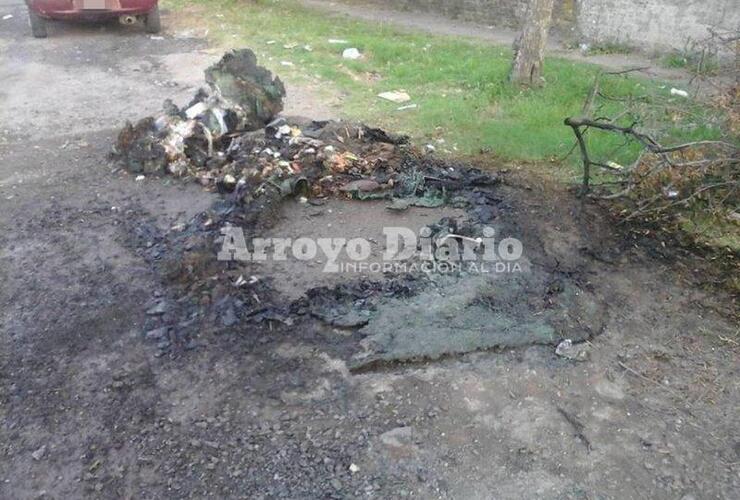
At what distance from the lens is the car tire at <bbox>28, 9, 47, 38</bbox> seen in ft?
33.5

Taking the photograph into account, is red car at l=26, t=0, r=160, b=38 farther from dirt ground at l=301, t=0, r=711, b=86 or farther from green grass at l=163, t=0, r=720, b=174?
dirt ground at l=301, t=0, r=711, b=86

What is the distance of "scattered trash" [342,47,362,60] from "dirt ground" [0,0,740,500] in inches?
191

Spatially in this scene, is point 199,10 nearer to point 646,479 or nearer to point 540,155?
point 540,155

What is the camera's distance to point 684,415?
3492 millimetres

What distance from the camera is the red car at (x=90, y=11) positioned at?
32.1 feet

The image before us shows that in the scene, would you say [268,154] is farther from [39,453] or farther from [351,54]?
[351,54]

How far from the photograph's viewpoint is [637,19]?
9727 mm

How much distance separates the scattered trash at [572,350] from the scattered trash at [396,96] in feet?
15.0

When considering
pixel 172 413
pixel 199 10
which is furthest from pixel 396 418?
pixel 199 10

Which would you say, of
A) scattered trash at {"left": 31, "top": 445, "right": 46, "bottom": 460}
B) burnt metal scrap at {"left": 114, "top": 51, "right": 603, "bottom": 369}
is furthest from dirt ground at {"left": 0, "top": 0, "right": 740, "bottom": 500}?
burnt metal scrap at {"left": 114, "top": 51, "right": 603, "bottom": 369}

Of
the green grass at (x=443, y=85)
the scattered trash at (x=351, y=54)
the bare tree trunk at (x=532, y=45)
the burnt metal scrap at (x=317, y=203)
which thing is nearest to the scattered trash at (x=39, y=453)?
the burnt metal scrap at (x=317, y=203)

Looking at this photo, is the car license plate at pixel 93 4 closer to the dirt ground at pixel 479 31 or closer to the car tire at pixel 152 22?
the car tire at pixel 152 22

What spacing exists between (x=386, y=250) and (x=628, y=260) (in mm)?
1812

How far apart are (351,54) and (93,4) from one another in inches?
161
